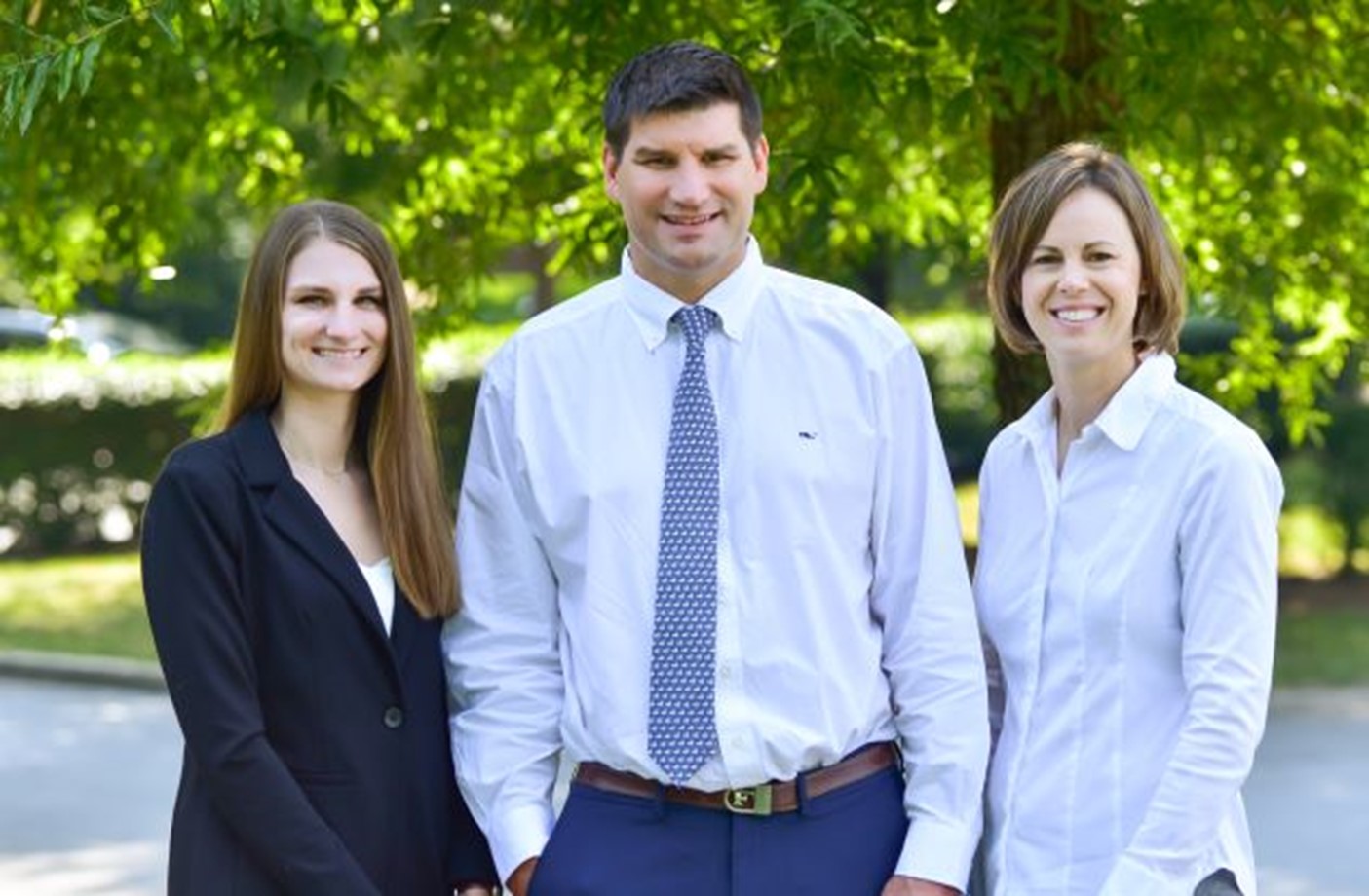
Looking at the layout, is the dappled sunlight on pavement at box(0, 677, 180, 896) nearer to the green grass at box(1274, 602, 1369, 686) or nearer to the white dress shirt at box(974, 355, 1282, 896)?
the green grass at box(1274, 602, 1369, 686)

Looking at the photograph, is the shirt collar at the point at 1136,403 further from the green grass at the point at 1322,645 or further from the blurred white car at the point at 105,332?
the blurred white car at the point at 105,332

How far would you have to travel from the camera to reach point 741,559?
12.7 feet

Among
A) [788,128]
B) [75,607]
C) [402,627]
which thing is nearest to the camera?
[402,627]

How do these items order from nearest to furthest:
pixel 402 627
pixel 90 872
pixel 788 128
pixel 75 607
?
pixel 402 627, pixel 788 128, pixel 90 872, pixel 75 607

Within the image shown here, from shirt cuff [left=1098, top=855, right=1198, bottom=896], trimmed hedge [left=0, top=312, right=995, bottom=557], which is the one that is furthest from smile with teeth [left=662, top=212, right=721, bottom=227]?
trimmed hedge [left=0, top=312, right=995, bottom=557]

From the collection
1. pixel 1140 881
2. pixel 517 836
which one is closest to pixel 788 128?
pixel 517 836

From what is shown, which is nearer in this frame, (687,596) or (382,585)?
(687,596)

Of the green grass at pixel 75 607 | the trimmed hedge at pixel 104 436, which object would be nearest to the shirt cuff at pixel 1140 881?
the green grass at pixel 75 607

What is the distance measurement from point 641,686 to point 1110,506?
772mm

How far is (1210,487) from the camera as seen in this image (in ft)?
11.6

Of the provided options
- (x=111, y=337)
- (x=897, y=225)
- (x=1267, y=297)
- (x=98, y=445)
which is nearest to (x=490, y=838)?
(x=1267, y=297)

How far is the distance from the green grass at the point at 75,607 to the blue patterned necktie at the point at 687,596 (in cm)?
1144

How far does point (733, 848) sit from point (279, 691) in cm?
74

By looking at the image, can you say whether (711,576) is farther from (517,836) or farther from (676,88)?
(676,88)
